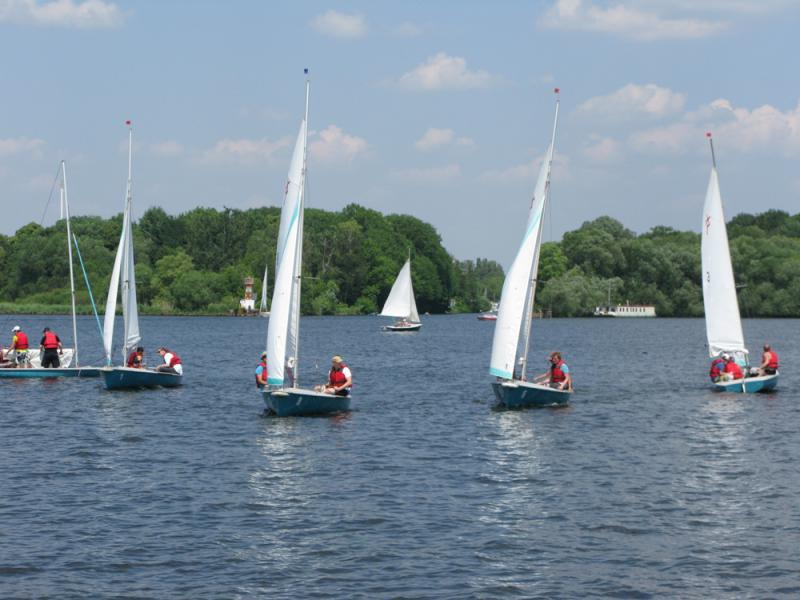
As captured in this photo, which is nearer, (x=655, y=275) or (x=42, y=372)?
(x=42, y=372)

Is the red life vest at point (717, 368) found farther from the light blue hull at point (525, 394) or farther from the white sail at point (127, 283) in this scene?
the white sail at point (127, 283)

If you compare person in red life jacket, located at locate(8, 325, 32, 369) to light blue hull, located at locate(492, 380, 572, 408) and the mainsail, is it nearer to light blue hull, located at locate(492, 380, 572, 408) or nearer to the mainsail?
light blue hull, located at locate(492, 380, 572, 408)

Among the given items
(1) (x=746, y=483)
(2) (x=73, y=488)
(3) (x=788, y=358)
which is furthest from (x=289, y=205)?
(3) (x=788, y=358)

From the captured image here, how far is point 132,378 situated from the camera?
4888cm

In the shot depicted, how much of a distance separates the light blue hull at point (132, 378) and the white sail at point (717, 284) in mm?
23249

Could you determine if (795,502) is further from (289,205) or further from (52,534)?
(289,205)

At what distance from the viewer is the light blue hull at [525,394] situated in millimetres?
40500

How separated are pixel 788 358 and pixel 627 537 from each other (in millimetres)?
59608

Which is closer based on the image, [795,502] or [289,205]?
[795,502]

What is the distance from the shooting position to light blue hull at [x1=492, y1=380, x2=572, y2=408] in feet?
133

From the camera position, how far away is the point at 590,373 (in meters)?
65.3

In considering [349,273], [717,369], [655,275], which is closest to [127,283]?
[717,369]

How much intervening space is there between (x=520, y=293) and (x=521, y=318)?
2.88 ft

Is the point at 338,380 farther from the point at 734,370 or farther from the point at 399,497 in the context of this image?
the point at 734,370
